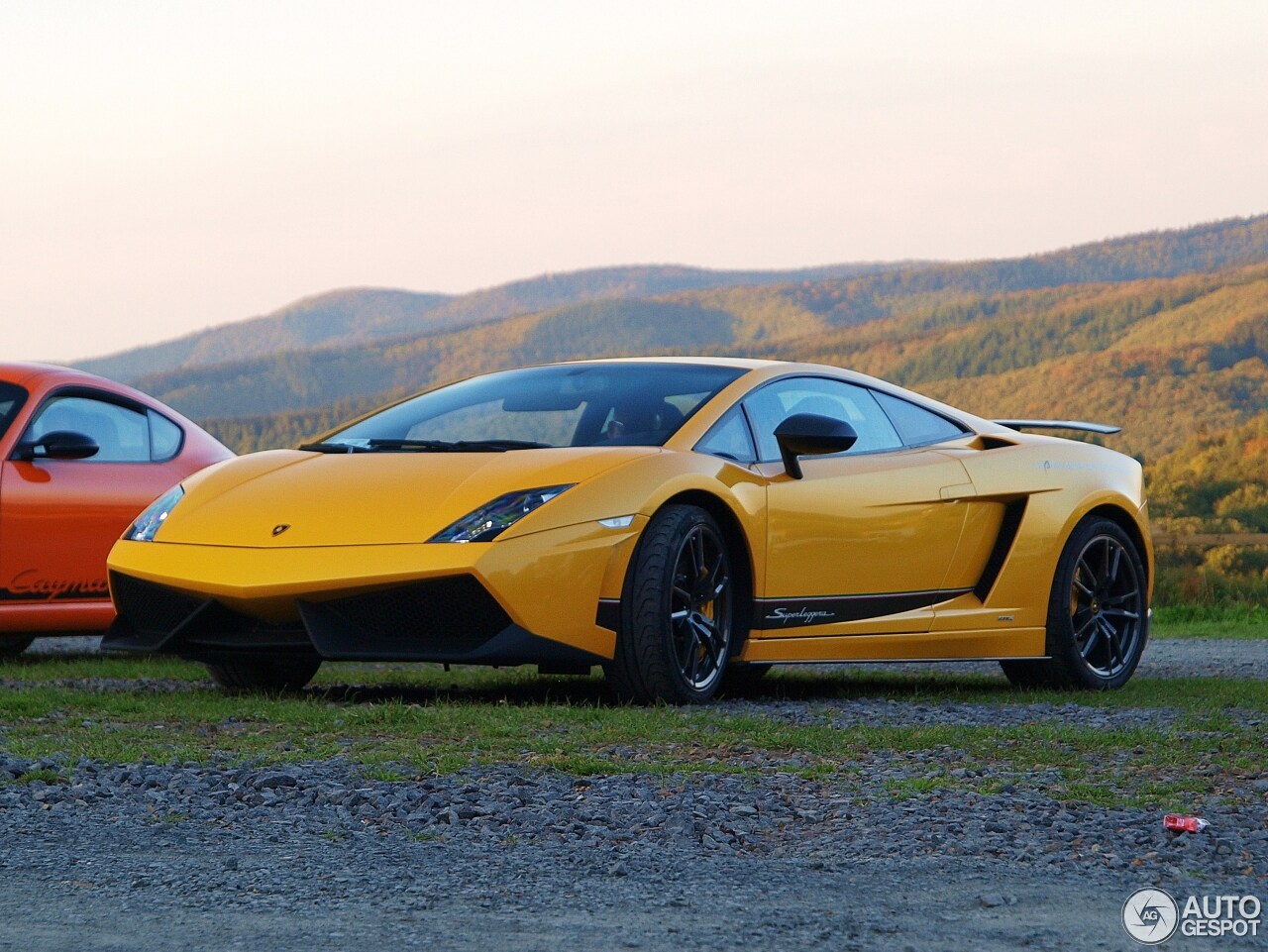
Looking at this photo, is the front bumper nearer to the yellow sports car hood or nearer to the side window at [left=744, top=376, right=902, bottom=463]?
the yellow sports car hood

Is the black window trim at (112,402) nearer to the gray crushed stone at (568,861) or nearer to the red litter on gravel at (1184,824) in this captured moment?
the gray crushed stone at (568,861)

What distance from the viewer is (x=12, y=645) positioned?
9688mm

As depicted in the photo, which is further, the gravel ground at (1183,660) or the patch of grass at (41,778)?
the gravel ground at (1183,660)

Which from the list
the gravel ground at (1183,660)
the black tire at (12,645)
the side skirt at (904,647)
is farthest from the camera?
the black tire at (12,645)

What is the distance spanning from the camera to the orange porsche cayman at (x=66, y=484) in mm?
8414

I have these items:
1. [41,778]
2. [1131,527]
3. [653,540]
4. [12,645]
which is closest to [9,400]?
[12,645]

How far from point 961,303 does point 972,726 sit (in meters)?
128

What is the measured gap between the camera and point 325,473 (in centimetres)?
652

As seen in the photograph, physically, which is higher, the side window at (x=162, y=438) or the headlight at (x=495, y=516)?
the side window at (x=162, y=438)

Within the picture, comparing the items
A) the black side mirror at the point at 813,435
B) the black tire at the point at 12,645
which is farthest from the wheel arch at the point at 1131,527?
the black tire at the point at 12,645

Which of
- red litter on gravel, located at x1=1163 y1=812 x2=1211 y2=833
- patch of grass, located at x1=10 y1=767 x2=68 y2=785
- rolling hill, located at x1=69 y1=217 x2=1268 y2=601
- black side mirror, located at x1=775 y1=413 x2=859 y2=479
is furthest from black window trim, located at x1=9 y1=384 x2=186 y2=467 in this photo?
rolling hill, located at x1=69 y1=217 x2=1268 y2=601

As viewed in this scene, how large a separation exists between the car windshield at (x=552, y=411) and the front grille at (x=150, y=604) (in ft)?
3.05

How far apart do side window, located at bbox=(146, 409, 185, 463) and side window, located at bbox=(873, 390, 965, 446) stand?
12.9 ft

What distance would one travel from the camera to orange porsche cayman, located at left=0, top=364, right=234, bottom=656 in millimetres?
8414
